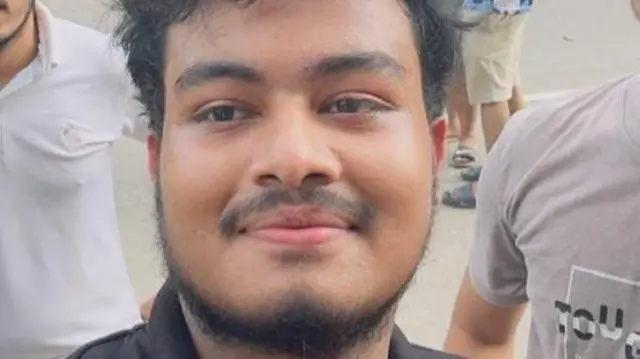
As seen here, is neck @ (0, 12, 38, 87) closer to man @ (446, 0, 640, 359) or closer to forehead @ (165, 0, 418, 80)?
man @ (446, 0, 640, 359)

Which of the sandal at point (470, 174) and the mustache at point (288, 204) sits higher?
the mustache at point (288, 204)

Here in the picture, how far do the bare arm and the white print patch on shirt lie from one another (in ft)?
1.26

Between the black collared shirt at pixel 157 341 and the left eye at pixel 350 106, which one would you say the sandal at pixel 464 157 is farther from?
the left eye at pixel 350 106

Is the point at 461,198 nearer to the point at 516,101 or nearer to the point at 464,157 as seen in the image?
the point at 464,157

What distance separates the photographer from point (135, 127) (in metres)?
2.79

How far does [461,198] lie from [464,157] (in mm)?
420

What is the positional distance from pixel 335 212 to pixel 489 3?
3850 mm

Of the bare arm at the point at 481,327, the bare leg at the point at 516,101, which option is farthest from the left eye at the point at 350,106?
the bare leg at the point at 516,101

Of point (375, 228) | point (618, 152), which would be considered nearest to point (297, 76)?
point (375, 228)

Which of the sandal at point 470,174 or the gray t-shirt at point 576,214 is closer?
the gray t-shirt at point 576,214

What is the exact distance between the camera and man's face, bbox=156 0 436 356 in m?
1.29

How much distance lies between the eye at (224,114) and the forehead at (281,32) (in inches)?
2.0

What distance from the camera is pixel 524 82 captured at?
6977mm

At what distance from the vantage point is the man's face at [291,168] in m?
1.29
